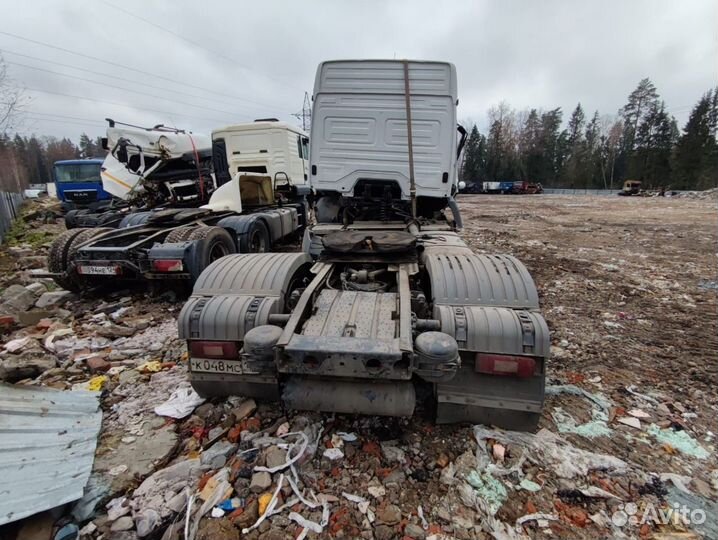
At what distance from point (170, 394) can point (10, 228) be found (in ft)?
46.8

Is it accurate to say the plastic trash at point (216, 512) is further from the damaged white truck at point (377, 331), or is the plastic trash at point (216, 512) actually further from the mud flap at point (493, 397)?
the mud flap at point (493, 397)

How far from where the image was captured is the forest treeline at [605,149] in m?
43.1

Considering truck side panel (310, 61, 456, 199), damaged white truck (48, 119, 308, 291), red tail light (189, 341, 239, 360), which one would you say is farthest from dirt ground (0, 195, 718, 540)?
truck side panel (310, 61, 456, 199)

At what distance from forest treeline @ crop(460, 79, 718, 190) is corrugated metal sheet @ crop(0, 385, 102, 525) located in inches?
1954

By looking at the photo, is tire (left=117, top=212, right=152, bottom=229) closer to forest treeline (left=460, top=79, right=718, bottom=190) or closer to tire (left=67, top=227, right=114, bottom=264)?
tire (left=67, top=227, right=114, bottom=264)

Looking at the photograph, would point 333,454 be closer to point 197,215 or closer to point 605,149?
point 197,215

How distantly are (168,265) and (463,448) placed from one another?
439cm

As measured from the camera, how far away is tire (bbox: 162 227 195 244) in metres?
5.23

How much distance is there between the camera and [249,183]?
8258 millimetres

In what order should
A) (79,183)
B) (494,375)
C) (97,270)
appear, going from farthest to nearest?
(79,183), (97,270), (494,375)

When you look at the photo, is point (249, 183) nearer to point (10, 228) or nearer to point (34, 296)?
point (34, 296)

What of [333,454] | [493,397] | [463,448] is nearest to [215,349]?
[333,454]

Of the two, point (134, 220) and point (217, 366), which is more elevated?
point (134, 220)

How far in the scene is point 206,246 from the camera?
5258 mm
